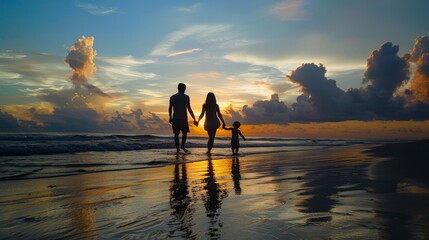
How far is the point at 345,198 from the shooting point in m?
3.04

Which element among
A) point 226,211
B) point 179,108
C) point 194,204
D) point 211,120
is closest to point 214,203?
point 194,204

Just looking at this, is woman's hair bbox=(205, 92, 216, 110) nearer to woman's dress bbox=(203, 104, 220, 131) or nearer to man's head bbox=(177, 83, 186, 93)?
woman's dress bbox=(203, 104, 220, 131)

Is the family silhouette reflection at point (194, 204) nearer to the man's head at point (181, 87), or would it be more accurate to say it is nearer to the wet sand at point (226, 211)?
the wet sand at point (226, 211)

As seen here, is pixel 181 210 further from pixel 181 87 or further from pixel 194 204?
pixel 181 87

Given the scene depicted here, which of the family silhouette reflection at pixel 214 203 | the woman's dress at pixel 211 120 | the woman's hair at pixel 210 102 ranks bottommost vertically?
the family silhouette reflection at pixel 214 203

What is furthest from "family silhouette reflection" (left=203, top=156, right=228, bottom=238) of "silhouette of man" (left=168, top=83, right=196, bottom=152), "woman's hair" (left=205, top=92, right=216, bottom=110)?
"woman's hair" (left=205, top=92, right=216, bottom=110)

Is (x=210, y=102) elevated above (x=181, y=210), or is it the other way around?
(x=210, y=102)

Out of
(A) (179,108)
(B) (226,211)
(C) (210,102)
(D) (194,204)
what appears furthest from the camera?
(C) (210,102)

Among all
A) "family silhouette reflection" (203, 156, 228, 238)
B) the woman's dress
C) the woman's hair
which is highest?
the woman's hair

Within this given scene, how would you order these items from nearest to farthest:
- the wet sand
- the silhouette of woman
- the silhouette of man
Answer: the wet sand, the silhouette of man, the silhouette of woman

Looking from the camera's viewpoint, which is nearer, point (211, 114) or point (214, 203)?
point (214, 203)

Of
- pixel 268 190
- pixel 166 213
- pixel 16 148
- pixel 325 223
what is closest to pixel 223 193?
pixel 268 190

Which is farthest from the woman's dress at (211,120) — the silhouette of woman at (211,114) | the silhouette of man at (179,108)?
the silhouette of man at (179,108)

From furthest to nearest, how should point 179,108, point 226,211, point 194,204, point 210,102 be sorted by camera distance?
point 210,102
point 179,108
point 194,204
point 226,211
